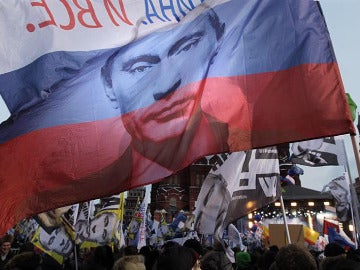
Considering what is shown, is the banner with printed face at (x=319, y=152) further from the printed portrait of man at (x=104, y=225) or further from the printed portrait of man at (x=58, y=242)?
the printed portrait of man at (x=58, y=242)

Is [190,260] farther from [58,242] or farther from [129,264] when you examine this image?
[58,242]

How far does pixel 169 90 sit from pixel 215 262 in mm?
2862

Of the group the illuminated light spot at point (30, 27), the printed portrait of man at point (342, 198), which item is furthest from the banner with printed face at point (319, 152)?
the illuminated light spot at point (30, 27)

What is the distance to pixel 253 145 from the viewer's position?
3578 mm

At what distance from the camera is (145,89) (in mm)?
3992

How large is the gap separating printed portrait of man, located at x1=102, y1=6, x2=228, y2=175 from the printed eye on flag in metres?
0.01

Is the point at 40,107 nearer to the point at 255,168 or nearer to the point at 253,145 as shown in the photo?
the point at 253,145

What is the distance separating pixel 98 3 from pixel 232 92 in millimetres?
1670

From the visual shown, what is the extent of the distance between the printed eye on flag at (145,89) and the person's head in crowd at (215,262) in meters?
2.48

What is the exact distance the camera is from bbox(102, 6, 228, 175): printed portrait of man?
12.2 ft

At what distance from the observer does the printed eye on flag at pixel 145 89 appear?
11.5 ft

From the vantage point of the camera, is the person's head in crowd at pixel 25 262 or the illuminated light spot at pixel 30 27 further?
the person's head in crowd at pixel 25 262

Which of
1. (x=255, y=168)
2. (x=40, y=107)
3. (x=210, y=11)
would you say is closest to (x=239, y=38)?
(x=210, y=11)

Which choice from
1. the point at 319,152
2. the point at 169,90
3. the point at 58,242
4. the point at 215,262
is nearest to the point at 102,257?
the point at 215,262
